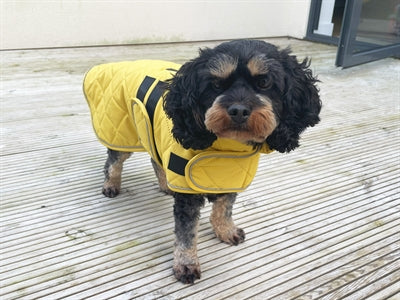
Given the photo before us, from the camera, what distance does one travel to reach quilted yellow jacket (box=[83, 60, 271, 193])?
1878 mm

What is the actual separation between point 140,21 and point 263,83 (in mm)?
6456

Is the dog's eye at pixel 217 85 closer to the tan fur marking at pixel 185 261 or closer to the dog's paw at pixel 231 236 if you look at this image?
the tan fur marking at pixel 185 261

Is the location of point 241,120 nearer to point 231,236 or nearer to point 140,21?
point 231,236

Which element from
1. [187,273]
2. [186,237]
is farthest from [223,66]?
[187,273]

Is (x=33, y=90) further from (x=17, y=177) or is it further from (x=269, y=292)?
(x=269, y=292)

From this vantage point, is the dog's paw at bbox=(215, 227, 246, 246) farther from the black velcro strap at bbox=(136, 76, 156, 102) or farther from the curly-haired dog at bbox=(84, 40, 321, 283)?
the black velcro strap at bbox=(136, 76, 156, 102)

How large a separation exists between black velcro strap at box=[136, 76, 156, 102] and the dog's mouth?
0.69m

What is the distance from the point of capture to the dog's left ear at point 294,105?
1759 millimetres

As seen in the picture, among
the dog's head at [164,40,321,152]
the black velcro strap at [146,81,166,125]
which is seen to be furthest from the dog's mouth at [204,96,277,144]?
the black velcro strap at [146,81,166,125]

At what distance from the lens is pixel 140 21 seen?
7613mm

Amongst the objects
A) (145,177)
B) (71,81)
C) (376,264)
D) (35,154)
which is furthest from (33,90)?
(376,264)

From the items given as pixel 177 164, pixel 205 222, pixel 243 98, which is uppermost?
pixel 243 98

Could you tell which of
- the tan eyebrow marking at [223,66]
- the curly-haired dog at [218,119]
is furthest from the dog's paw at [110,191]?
the tan eyebrow marking at [223,66]

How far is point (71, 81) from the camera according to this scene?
5176 mm
